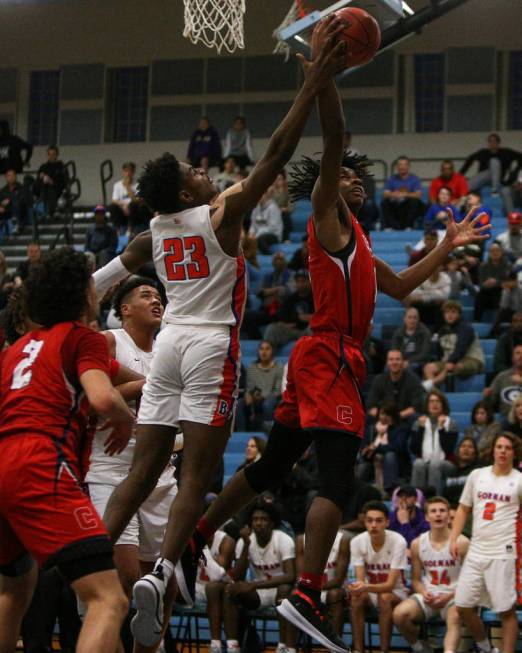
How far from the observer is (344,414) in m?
6.38

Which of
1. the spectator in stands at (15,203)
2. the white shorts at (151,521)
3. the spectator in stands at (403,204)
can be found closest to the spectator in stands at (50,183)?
the spectator in stands at (15,203)

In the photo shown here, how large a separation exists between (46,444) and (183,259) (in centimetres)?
154

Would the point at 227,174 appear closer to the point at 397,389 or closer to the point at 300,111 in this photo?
the point at 397,389

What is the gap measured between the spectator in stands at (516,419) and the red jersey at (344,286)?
6.62 meters

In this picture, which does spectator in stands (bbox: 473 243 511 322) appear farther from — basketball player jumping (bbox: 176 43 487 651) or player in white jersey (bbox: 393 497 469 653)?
basketball player jumping (bbox: 176 43 487 651)

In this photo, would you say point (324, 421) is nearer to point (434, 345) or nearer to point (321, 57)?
point (321, 57)

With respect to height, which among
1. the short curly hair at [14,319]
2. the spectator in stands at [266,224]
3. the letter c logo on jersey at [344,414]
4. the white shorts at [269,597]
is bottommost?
the white shorts at [269,597]

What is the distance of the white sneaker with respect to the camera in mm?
5926

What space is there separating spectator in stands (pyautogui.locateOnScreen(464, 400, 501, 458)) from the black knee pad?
21.3 feet

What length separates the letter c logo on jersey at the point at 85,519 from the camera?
5309 millimetres

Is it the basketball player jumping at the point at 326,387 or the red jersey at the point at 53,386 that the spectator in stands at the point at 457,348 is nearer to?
the basketball player jumping at the point at 326,387

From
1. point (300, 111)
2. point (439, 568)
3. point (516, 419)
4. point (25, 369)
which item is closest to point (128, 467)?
point (25, 369)

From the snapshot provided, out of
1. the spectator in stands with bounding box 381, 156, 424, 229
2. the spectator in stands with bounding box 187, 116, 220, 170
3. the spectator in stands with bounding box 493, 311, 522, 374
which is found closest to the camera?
the spectator in stands with bounding box 493, 311, 522, 374

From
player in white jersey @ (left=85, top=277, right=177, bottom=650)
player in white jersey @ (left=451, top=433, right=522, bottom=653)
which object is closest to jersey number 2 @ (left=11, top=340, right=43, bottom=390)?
player in white jersey @ (left=85, top=277, right=177, bottom=650)
